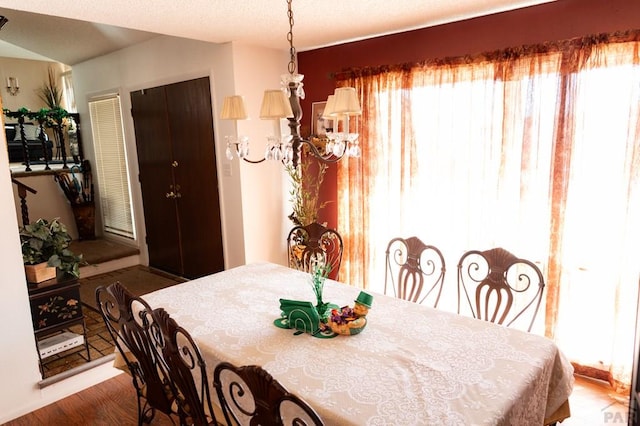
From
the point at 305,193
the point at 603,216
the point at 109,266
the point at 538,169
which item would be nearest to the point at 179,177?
the point at 305,193

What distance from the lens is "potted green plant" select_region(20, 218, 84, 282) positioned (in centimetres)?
268

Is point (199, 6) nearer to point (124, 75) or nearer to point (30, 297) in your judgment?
point (30, 297)

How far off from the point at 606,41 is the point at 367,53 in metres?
1.69

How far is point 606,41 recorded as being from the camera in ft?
7.49

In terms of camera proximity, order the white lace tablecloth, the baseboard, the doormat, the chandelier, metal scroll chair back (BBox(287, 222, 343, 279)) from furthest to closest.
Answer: the baseboard
the doormat
metal scroll chair back (BBox(287, 222, 343, 279))
the chandelier
the white lace tablecloth

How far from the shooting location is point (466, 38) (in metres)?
2.87

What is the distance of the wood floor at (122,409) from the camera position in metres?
2.35

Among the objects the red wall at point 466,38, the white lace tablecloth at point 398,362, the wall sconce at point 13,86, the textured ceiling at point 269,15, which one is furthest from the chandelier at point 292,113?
the wall sconce at point 13,86

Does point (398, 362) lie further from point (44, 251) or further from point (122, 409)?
point (44, 251)

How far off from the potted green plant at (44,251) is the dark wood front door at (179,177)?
132cm

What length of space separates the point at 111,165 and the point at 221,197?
2.26 m

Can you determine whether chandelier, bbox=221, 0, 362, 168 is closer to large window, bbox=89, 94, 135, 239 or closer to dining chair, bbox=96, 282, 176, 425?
dining chair, bbox=96, 282, 176, 425

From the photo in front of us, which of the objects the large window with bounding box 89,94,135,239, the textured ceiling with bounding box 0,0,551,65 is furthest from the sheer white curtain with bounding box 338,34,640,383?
the large window with bounding box 89,94,135,239

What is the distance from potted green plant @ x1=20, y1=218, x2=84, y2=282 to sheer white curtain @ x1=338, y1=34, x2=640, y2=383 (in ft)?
7.83
